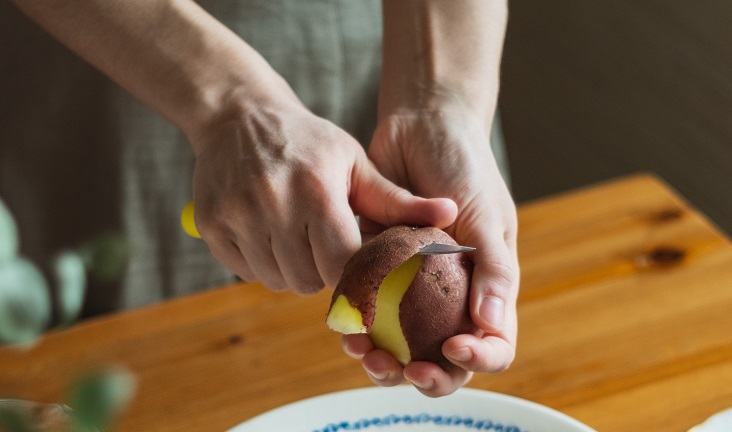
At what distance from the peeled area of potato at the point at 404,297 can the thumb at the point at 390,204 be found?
0.03 m

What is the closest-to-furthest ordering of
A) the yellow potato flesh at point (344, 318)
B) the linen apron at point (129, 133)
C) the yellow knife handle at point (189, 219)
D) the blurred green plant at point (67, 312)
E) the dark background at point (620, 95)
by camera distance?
the blurred green plant at point (67, 312) < the yellow potato flesh at point (344, 318) < the yellow knife handle at point (189, 219) < the linen apron at point (129, 133) < the dark background at point (620, 95)

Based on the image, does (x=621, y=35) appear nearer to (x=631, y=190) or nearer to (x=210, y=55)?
(x=631, y=190)

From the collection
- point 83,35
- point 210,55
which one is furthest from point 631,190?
point 83,35

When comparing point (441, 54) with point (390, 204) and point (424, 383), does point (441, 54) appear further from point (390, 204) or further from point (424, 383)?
point (424, 383)

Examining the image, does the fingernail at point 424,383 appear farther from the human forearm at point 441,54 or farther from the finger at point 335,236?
the human forearm at point 441,54

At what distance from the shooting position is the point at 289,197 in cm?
72

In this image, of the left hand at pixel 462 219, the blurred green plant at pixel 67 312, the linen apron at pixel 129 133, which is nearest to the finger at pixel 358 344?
the left hand at pixel 462 219

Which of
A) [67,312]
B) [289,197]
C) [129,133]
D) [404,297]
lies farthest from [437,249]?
[129,133]

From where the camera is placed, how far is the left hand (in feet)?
2.15

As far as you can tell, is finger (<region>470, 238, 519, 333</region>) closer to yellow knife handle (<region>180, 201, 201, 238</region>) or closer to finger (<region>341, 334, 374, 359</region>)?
finger (<region>341, 334, 374, 359</region>)

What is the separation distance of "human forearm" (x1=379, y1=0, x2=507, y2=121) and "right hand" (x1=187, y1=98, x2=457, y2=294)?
0.46ft

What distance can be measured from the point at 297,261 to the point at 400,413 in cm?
17

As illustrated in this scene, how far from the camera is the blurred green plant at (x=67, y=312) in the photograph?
0.19 meters

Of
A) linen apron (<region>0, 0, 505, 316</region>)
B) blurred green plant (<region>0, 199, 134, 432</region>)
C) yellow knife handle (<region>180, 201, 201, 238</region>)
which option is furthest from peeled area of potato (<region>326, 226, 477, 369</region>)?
linen apron (<region>0, 0, 505, 316</region>)
